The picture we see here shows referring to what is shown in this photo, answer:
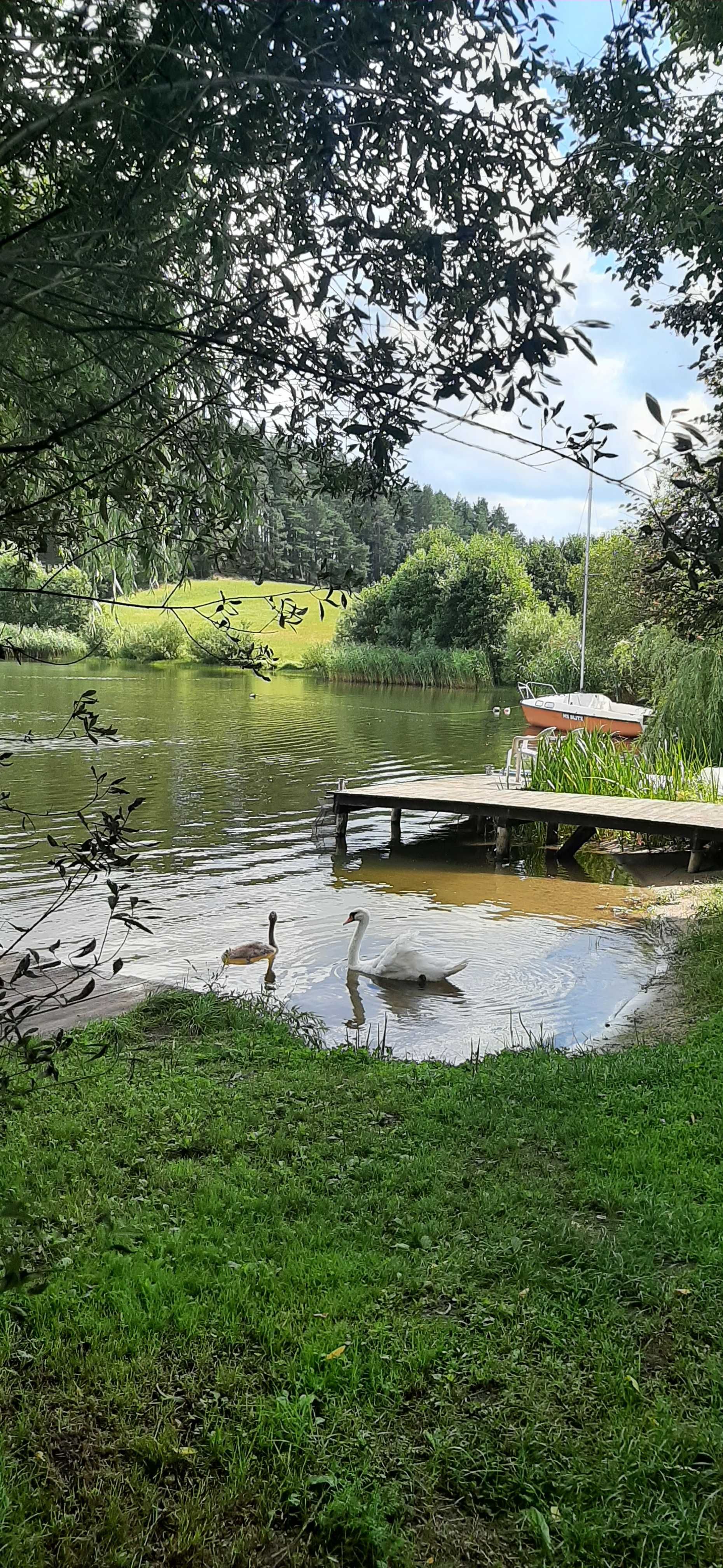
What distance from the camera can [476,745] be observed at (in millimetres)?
29219

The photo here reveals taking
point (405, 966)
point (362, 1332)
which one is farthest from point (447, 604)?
point (362, 1332)

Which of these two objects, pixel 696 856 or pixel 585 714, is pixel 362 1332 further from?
pixel 585 714

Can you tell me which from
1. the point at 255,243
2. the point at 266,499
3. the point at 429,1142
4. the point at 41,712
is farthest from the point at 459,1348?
the point at 41,712

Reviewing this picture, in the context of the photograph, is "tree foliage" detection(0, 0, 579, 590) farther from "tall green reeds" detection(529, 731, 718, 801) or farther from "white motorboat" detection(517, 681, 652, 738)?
"white motorboat" detection(517, 681, 652, 738)

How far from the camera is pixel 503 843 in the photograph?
608 inches

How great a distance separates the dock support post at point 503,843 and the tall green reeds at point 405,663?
33.2 m

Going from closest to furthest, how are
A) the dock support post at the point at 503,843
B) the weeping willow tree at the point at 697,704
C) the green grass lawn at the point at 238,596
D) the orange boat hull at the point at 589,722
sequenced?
the green grass lawn at the point at 238,596
the dock support post at the point at 503,843
the weeping willow tree at the point at 697,704
the orange boat hull at the point at 589,722

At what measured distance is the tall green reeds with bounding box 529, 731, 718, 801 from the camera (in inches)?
639

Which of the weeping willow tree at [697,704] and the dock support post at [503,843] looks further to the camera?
the weeping willow tree at [697,704]

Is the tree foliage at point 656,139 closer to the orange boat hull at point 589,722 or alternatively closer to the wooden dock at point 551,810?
the wooden dock at point 551,810

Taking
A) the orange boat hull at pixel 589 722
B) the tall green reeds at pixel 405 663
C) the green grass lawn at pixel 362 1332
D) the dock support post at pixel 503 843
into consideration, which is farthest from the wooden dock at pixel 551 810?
the tall green reeds at pixel 405 663

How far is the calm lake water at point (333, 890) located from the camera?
864 centimetres

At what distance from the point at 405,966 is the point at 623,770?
8.92 m

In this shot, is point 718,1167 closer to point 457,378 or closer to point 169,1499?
point 169,1499
